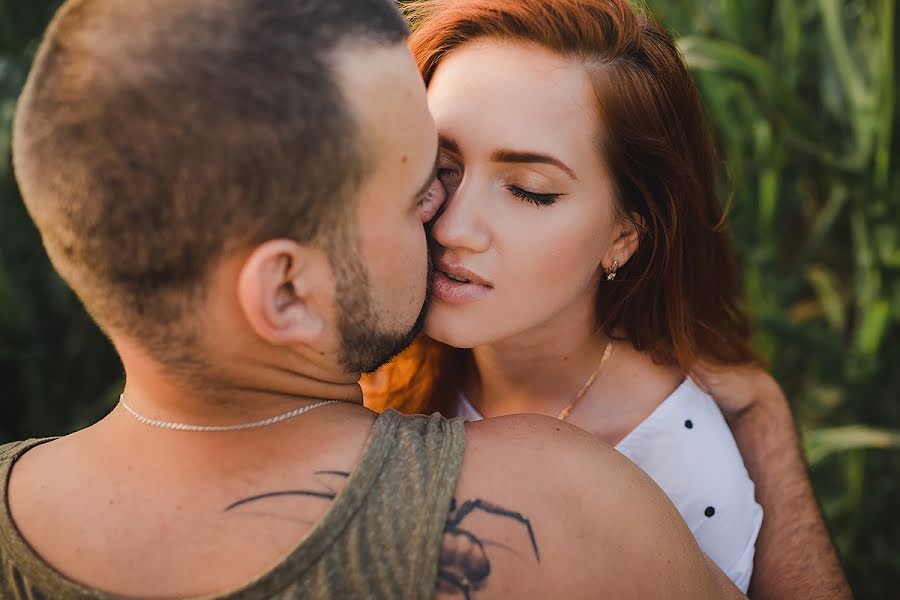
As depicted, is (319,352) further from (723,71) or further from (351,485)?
(723,71)

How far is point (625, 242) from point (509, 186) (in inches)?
14.9

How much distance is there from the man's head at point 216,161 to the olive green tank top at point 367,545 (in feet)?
0.68

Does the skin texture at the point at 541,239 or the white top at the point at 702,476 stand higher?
the skin texture at the point at 541,239

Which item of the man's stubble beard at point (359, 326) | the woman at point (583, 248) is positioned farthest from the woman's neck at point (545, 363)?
the man's stubble beard at point (359, 326)

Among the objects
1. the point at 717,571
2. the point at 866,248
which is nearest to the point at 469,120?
the point at 717,571

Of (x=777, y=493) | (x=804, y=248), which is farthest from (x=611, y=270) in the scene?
(x=804, y=248)

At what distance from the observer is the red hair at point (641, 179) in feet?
5.20

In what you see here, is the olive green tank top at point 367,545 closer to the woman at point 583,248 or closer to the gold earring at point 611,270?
the woman at point 583,248

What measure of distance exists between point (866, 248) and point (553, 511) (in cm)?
193

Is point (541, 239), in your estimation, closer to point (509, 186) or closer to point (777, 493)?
point (509, 186)

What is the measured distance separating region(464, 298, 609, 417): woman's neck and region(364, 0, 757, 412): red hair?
77 mm

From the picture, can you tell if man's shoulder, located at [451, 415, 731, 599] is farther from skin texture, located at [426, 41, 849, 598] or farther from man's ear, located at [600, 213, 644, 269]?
man's ear, located at [600, 213, 644, 269]

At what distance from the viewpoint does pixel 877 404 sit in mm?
2682

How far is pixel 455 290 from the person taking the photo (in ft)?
4.94
